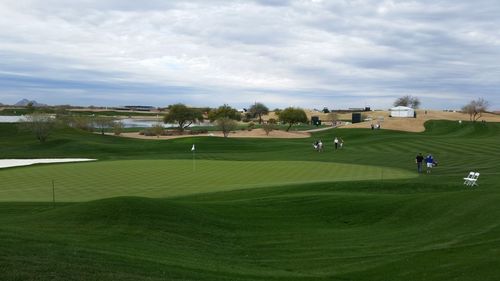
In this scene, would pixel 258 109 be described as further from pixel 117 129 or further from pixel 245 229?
pixel 245 229

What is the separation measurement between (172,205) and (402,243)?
328 inches

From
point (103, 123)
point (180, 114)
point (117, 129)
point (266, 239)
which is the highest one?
point (180, 114)

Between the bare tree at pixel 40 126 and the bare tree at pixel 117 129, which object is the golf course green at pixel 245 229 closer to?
the bare tree at pixel 40 126

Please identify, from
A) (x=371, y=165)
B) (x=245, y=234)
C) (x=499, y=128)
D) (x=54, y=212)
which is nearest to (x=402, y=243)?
(x=245, y=234)

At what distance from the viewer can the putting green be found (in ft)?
89.5

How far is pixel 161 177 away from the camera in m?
34.0

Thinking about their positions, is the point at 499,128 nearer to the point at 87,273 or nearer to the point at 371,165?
the point at 371,165

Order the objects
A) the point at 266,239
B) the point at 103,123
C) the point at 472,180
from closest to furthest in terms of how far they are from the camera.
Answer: the point at 266,239 < the point at 472,180 < the point at 103,123

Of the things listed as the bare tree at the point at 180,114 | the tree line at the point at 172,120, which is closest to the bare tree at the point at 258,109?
the tree line at the point at 172,120

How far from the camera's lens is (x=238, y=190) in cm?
2705

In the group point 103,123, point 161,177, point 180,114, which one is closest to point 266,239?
point 161,177

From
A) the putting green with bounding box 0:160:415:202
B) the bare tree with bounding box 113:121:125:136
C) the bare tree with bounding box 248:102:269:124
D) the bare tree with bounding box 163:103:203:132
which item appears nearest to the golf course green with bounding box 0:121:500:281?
the putting green with bounding box 0:160:415:202

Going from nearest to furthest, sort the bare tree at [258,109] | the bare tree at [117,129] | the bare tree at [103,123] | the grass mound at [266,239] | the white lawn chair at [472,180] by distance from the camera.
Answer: the grass mound at [266,239] < the white lawn chair at [472,180] < the bare tree at [117,129] < the bare tree at [103,123] < the bare tree at [258,109]

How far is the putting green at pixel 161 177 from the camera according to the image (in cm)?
2728
